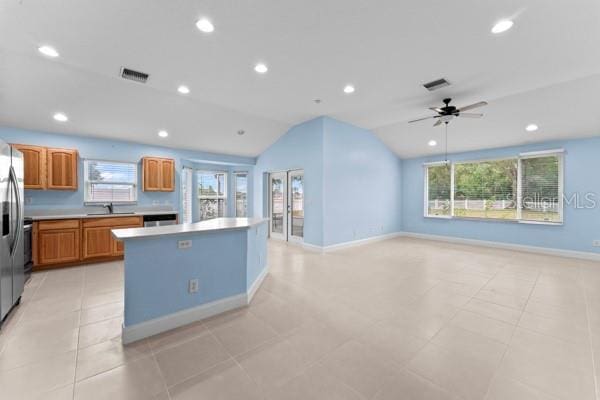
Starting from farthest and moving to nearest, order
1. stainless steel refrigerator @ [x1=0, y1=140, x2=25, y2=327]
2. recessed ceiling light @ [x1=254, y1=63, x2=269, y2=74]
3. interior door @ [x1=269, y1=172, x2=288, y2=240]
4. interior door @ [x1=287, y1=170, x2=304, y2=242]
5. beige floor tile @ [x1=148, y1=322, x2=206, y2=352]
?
interior door @ [x1=269, y1=172, x2=288, y2=240] → interior door @ [x1=287, y1=170, x2=304, y2=242] → recessed ceiling light @ [x1=254, y1=63, x2=269, y2=74] → stainless steel refrigerator @ [x1=0, y1=140, x2=25, y2=327] → beige floor tile @ [x1=148, y1=322, x2=206, y2=352]

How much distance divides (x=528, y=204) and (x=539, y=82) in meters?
3.30

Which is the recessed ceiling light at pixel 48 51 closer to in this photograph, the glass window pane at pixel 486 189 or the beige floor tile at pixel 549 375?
the beige floor tile at pixel 549 375

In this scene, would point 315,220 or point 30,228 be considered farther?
point 315,220

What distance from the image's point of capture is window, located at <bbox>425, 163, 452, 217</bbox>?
7102 millimetres

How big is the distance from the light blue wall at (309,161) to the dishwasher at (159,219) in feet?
9.69

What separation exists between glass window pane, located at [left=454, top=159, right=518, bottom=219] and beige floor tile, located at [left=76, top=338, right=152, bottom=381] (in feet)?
25.2

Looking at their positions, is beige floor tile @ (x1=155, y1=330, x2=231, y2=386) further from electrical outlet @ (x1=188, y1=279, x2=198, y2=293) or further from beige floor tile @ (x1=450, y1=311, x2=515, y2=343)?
beige floor tile @ (x1=450, y1=311, x2=515, y2=343)

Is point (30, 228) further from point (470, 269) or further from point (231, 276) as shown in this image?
point (470, 269)

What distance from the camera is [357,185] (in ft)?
20.7

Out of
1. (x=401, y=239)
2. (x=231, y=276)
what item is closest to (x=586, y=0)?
(x=231, y=276)

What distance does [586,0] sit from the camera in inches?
83.4

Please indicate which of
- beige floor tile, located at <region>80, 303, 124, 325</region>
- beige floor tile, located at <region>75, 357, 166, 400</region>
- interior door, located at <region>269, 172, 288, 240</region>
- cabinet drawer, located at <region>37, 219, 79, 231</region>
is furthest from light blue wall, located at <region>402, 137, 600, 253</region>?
cabinet drawer, located at <region>37, 219, 79, 231</region>

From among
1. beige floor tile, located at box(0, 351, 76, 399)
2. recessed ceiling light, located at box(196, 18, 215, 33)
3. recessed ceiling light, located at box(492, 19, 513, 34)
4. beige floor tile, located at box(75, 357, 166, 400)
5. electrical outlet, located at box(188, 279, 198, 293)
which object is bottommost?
beige floor tile, located at box(75, 357, 166, 400)

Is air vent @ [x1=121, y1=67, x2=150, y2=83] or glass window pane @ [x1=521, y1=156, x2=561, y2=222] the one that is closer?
air vent @ [x1=121, y1=67, x2=150, y2=83]
